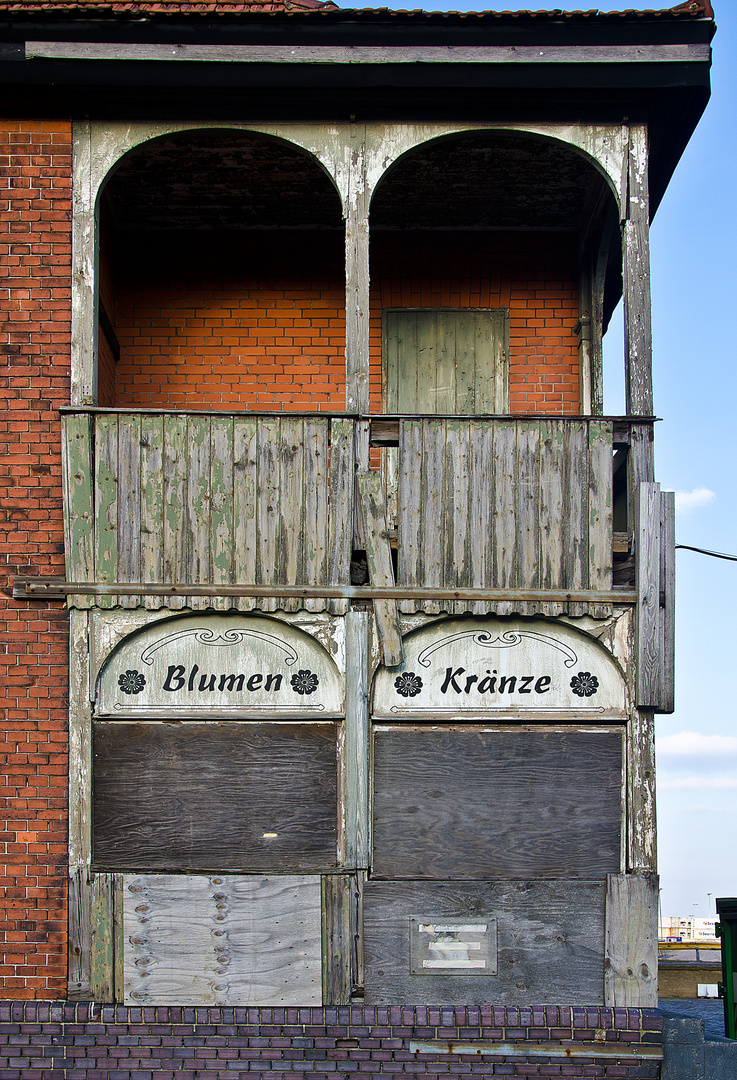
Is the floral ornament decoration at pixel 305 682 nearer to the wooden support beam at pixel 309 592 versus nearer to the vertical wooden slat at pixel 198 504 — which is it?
the wooden support beam at pixel 309 592

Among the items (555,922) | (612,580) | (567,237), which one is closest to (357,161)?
(567,237)

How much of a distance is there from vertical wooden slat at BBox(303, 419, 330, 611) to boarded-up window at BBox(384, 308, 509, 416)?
177 centimetres

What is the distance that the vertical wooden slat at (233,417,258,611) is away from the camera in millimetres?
7445

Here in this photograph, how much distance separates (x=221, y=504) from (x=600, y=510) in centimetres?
275

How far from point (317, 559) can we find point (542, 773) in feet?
7.28

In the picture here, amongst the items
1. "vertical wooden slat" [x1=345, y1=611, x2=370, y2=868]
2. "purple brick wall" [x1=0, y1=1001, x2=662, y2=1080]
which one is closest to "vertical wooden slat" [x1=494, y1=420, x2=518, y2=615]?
"vertical wooden slat" [x1=345, y1=611, x2=370, y2=868]

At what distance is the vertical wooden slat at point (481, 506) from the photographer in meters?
7.51

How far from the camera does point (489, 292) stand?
9445 mm

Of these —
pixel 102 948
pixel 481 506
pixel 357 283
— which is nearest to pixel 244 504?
pixel 481 506

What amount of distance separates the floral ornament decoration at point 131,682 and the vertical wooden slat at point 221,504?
75 centimetres

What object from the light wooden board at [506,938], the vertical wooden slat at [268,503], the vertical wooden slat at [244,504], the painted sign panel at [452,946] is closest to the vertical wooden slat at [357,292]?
the vertical wooden slat at [268,503]

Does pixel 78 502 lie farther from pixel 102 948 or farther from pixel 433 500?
pixel 102 948

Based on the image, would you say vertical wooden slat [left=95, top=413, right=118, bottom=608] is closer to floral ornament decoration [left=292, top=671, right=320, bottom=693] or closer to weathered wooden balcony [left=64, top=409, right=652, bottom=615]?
weathered wooden balcony [left=64, top=409, right=652, bottom=615]

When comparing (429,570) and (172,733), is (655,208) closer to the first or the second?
(429,570)
